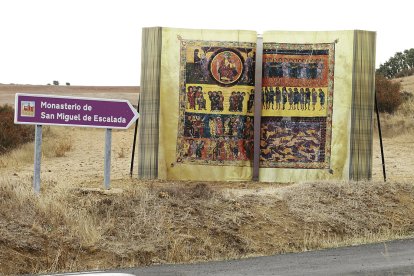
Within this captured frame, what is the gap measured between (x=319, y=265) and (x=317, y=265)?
28mm

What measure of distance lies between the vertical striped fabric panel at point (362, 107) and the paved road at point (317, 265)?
599cm

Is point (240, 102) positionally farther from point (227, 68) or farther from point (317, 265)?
point (317, 265)

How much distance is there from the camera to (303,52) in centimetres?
1822

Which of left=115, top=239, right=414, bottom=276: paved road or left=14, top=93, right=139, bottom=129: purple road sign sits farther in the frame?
left=14, top=93, right=139, bottom=129: purple road sign

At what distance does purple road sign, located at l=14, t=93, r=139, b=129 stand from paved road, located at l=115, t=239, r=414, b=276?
13.7 feet

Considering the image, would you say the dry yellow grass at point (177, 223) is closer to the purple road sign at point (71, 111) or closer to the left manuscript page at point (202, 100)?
the purple road sign at point (71, 111)

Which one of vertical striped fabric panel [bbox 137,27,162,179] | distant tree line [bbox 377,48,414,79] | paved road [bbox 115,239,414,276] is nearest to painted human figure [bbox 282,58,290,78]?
vertical striped fabric panel [bbox 137,27,162,179]

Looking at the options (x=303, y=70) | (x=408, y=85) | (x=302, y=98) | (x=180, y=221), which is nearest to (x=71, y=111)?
(x=180, y=221)

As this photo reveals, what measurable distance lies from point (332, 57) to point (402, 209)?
424cm

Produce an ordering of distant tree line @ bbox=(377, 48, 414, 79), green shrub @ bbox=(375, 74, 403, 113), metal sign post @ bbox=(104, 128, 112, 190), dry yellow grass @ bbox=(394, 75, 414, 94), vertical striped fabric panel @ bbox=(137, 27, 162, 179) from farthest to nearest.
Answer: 1. distant tree line @ bbox=(377, 48, 414, 79)
2. dry yellow grass @ bbox=(394, 75, 414, 94)
3. green shrub @ bbox=(375, 74, 403, 113)
4. vertical striped fabric panel @ bbox=(137, 27, 162, 179)
5. metal sign post @ bbox=(104, 128, 112, 190)

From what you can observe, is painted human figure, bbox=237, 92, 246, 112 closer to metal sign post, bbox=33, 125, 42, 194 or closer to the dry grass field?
the dry grass field

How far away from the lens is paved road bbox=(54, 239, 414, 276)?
10156mm

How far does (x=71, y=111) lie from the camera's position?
46.4ft

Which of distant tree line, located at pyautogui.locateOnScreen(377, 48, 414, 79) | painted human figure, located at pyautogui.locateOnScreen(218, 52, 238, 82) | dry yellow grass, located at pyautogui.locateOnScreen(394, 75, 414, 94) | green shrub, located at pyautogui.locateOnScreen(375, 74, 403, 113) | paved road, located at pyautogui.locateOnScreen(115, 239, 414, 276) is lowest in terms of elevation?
paved road, located at pyautogui.locateOnScreen(115, 239, 414, 276)
